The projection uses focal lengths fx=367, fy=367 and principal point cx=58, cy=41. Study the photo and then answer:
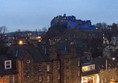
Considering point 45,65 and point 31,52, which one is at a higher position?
point 31,52

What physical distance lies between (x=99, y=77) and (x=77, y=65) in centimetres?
1231

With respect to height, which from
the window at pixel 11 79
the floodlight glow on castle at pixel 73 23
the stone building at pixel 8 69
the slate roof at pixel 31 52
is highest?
the floodlight glow on castle at pixel 73 23

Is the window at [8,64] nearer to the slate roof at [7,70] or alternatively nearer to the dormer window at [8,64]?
the dormer window at [8,64]

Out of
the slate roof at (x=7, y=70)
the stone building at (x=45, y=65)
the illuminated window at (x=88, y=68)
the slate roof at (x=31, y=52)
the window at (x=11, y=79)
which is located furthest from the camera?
the illuminated window at (x=88, y=68)

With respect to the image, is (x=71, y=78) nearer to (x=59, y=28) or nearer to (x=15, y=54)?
(x=15, y=54)

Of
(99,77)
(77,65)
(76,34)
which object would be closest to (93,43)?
(76,34)

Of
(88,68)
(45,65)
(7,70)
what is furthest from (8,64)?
(88,68)

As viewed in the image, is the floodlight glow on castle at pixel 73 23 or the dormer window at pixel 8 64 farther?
the floodlight glow on castle at pixel 73 23

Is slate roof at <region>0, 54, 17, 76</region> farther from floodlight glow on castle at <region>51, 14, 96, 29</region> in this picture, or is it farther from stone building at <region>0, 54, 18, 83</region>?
floodlight glow on castle at <region>51, 14, 96, 29</region>

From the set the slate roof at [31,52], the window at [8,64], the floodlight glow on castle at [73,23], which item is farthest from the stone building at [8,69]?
the floodlight glow on castle at [73,23]

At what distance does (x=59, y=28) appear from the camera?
535 ft

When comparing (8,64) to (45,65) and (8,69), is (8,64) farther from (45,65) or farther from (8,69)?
(45,65)

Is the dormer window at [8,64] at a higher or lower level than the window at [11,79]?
higher

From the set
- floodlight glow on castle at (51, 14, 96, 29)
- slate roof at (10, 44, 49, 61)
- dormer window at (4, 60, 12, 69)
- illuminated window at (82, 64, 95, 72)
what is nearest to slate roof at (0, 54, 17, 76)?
dormer window at (4, 60, 12, 69)
